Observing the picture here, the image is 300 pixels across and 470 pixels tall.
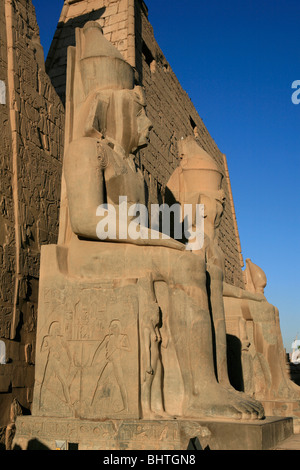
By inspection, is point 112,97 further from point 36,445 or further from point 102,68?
point 36,445

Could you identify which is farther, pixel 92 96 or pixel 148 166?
pixel 148 166

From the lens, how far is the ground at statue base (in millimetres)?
2727

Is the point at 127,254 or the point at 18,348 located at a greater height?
the point at 127,254

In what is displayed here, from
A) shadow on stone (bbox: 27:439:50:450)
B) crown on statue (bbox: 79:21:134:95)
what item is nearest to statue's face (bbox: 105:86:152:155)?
crown on statue (bbox: 79:21:134:95)

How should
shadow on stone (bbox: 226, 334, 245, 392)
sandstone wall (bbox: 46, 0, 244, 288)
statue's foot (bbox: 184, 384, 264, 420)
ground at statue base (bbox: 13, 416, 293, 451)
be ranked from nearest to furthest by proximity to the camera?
ground at statue base (bbox: 13, 416, 293, 451) < statue's foot (bbox: 184, 384, 264, 420) < shadow on stone (bbox: 226, 334, 245, 392) < sandstone wall (bbox: 46, 0, 244, 288)

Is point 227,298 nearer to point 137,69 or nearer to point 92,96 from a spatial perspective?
point 92,96

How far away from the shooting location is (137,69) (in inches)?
314

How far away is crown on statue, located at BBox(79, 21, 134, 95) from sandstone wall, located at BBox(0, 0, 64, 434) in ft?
4.00

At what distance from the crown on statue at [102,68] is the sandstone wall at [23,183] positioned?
4.00 feet

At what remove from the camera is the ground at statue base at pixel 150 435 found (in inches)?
107

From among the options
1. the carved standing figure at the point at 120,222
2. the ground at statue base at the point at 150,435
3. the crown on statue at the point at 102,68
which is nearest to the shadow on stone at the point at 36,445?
the ground at statue base at the point at 150,435

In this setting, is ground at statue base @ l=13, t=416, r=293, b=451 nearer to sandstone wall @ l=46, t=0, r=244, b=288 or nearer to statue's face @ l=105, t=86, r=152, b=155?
statue's face @ l=105, t=86, r=152, b=155
